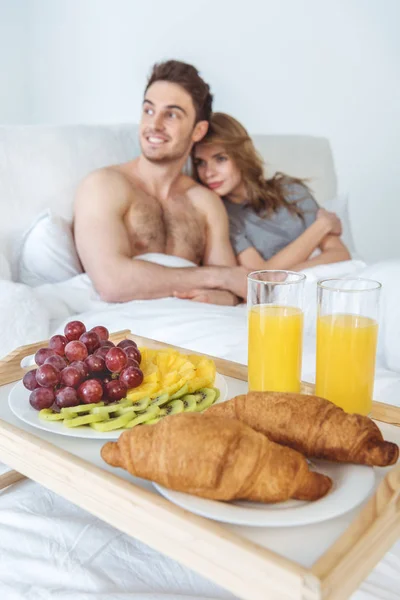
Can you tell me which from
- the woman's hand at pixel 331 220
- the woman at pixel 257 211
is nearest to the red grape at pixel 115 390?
the woman at pixel 257 211

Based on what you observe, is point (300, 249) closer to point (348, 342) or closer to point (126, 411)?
point (348, 342)

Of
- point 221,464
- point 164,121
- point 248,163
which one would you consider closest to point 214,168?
point 248,163

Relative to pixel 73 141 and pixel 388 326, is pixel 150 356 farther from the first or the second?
pixel 73 141

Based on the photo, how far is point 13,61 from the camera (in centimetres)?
372

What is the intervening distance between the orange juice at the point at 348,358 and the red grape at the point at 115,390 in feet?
0.91

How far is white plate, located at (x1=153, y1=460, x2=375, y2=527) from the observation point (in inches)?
23.0

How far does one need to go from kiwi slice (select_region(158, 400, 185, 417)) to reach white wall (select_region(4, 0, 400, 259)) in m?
2.51

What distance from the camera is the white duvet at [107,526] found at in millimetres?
830

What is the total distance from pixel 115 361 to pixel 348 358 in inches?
12.6

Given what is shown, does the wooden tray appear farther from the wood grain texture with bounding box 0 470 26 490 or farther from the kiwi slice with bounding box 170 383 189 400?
the wood grain texture with bounding box 0 470 26 490

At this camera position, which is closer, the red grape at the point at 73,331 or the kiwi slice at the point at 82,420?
the kiwi slice at the point at 82,420

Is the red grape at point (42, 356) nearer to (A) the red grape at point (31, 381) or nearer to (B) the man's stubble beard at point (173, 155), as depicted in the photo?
(A) the red grape at point (31, 381)

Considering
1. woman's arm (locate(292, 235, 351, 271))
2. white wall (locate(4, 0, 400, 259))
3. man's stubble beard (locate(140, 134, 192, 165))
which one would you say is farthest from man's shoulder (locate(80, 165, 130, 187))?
white wall (locate(4, 0, 400, 259))

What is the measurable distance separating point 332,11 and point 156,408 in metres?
2.66
